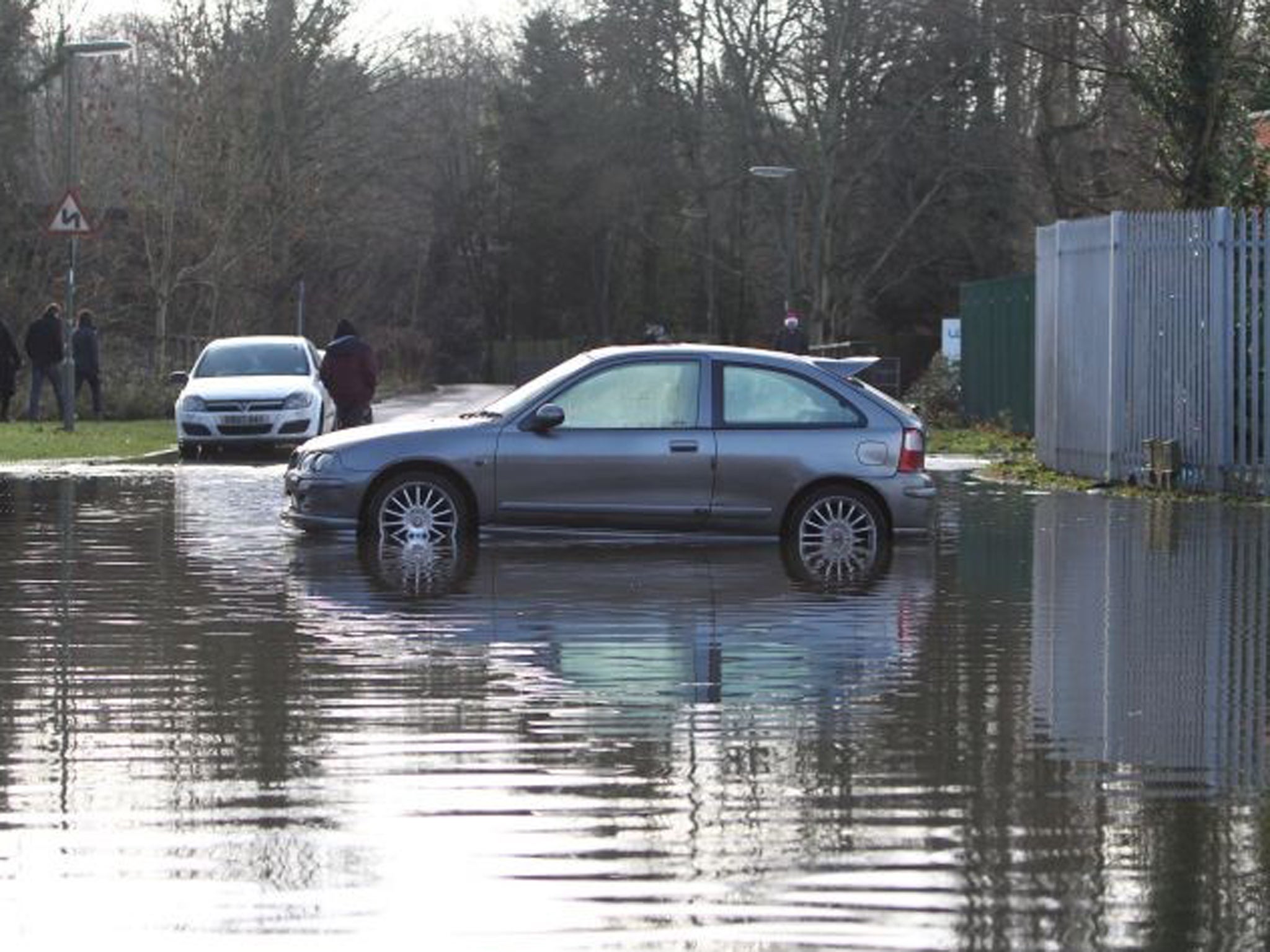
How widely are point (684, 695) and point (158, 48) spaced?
49.5 meters

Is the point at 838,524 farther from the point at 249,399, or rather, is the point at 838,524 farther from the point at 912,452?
the point at 249,399

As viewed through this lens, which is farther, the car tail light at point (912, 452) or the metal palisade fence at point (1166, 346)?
the metal palisade fence at point (1166, 346)

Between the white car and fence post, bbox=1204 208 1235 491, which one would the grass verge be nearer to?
the white car

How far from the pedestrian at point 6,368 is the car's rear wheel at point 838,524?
25959 mm

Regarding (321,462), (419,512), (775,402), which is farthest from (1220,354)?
(321,462)

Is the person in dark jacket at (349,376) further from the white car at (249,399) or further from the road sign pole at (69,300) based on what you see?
the road sign pole at (69,300)

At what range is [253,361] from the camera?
120 ft

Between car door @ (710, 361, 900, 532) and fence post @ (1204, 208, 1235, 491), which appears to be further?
fence post @ (1204, 208, 1235, 491)

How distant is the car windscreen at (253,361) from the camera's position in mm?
36438

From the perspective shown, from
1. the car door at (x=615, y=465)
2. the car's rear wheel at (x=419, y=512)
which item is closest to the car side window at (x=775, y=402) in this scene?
the car door at (x=615, y=465)

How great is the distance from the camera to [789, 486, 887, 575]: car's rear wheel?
1881cm

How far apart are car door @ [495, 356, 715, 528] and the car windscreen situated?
1799 cm

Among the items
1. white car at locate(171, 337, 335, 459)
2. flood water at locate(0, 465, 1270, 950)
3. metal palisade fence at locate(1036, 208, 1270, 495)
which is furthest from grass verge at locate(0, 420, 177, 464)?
flood water at locate(0, 465, 1270, 950)

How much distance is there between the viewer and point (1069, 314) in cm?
2872
